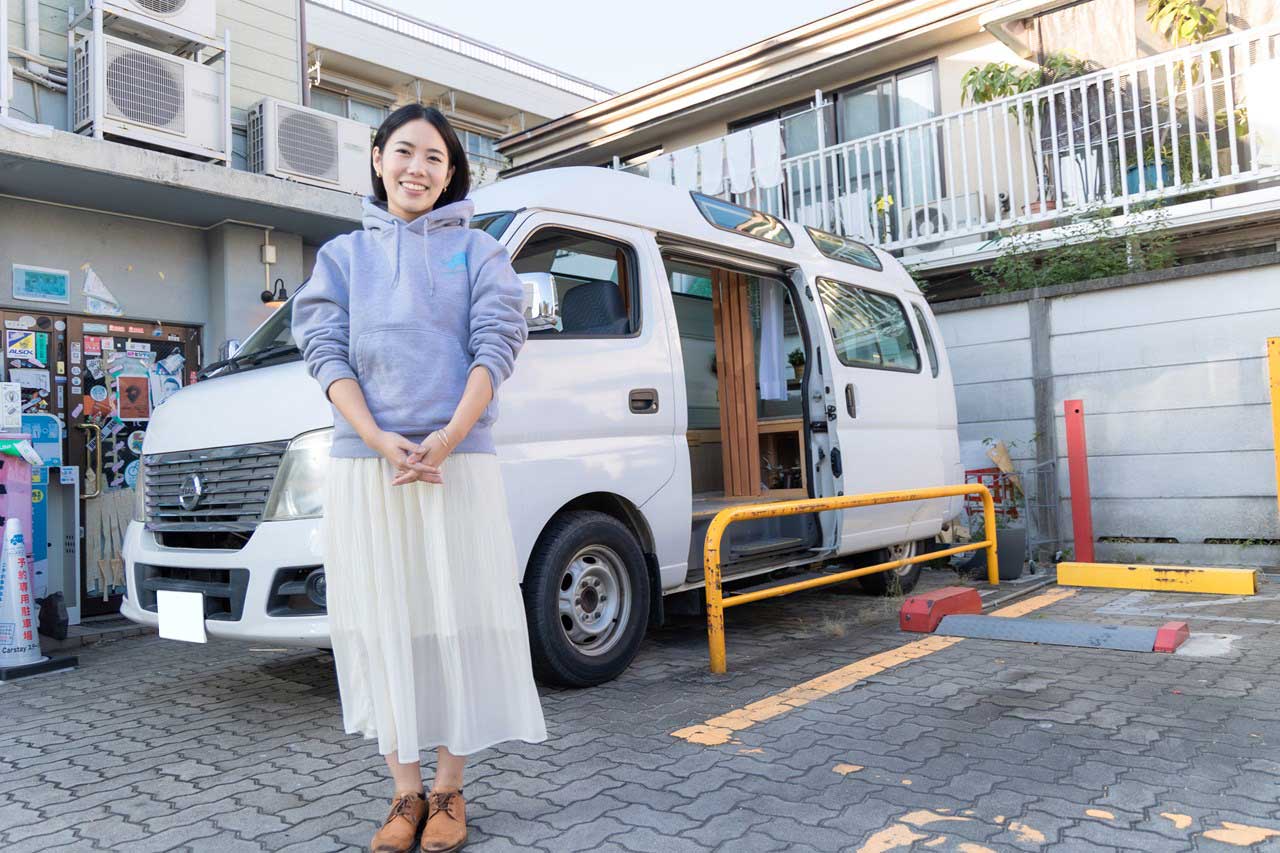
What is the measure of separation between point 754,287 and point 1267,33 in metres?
4.92

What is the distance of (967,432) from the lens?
8.16 metres

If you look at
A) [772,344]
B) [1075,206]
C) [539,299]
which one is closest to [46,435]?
[539,299]

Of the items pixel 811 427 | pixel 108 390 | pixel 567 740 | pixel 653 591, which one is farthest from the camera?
pixel 108 390

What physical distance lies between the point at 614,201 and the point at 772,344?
6.68ft

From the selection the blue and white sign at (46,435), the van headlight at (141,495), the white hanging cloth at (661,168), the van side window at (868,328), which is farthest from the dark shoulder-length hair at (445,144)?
the white hanging cloth at (661,168)

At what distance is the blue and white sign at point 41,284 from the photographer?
21.4ft

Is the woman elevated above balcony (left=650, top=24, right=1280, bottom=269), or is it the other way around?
balcony (left=650, top=24, right=1280, bottom=269)

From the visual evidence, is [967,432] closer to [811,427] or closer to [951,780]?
[811,427]

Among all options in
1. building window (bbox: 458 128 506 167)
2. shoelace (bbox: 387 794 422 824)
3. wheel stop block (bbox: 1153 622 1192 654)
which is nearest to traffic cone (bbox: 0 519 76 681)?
shoelace (bbox: 387 794 422 824)

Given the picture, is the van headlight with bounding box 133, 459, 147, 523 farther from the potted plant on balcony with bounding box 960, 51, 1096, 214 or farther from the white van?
the potted plant on balcony with bounding box 960, 51, 1096, 214

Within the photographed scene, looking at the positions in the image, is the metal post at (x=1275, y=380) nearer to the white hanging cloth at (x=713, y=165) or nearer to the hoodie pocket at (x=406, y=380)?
the hoodie pocket at (x=406, y=380)

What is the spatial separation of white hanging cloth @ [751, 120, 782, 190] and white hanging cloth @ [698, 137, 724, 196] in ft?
1.50

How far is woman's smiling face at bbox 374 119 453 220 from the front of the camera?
7.75ft

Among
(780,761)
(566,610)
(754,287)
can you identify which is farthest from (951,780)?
(754,287)
